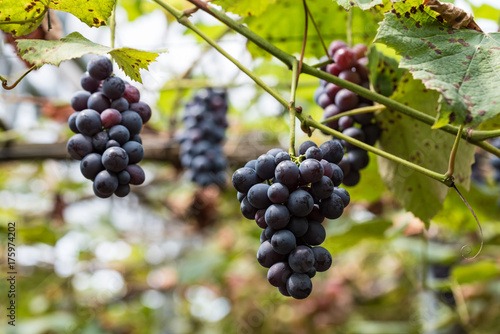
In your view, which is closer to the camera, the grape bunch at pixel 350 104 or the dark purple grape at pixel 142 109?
the dark purple grape at pixel 142 109

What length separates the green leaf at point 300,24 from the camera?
1.13 metres

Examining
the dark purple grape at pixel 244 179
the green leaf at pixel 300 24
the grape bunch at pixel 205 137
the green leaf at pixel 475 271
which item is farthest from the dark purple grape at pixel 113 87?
the green leaf at pixel 475 271

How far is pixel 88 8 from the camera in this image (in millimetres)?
746

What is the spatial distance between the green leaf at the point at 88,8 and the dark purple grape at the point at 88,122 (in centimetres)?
18

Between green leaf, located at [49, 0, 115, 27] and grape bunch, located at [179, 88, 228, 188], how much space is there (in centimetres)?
106

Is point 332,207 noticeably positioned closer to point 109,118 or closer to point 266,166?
point 266,166

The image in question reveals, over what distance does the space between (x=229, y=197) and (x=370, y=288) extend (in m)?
1.57

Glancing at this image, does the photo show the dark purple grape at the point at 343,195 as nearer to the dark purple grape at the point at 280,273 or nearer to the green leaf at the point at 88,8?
the dark purple grape at the point at 280,273

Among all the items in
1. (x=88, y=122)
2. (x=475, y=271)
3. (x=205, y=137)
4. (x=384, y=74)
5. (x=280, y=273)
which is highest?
(x=384, y=74)

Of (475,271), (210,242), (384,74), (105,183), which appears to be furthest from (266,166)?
(210,242)

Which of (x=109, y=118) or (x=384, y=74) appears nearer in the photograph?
(x=109, y=118)

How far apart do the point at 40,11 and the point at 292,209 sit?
565 mm

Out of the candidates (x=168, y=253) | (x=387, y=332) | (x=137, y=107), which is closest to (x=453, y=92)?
(x=137, y=107)

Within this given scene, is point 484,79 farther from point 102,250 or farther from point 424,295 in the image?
point 102,250
